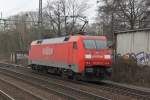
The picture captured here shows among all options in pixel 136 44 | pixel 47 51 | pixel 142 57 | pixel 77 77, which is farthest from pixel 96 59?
pixel 47 51

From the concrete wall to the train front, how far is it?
12.9 ft

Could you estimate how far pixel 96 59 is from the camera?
23969 millimetres

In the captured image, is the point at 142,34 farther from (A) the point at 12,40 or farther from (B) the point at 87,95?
(A) the point at 12,40

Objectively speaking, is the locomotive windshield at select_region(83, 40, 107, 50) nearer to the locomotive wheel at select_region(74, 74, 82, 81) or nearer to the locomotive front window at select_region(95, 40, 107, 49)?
the locomotive front window at select_region(95, 40, 107, 49)

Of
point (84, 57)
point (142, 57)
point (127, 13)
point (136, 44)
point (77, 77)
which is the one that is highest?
point (127, 13)

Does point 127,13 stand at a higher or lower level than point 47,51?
higher

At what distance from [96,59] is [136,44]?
19.5 feet

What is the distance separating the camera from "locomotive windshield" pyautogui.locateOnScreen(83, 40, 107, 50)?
24331mm

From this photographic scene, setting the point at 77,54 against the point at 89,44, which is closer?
the point at 77,54

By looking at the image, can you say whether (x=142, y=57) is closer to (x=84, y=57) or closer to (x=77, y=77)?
(x=77, y=77)

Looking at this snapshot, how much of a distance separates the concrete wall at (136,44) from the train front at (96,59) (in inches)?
155

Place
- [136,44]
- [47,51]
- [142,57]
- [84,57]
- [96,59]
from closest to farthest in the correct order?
[84,57] < [96,59] < [142,57] < [136,44] < [47,51]

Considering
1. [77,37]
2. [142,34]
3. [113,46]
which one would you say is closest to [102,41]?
[77,37]

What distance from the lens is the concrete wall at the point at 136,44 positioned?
90.0 ft
